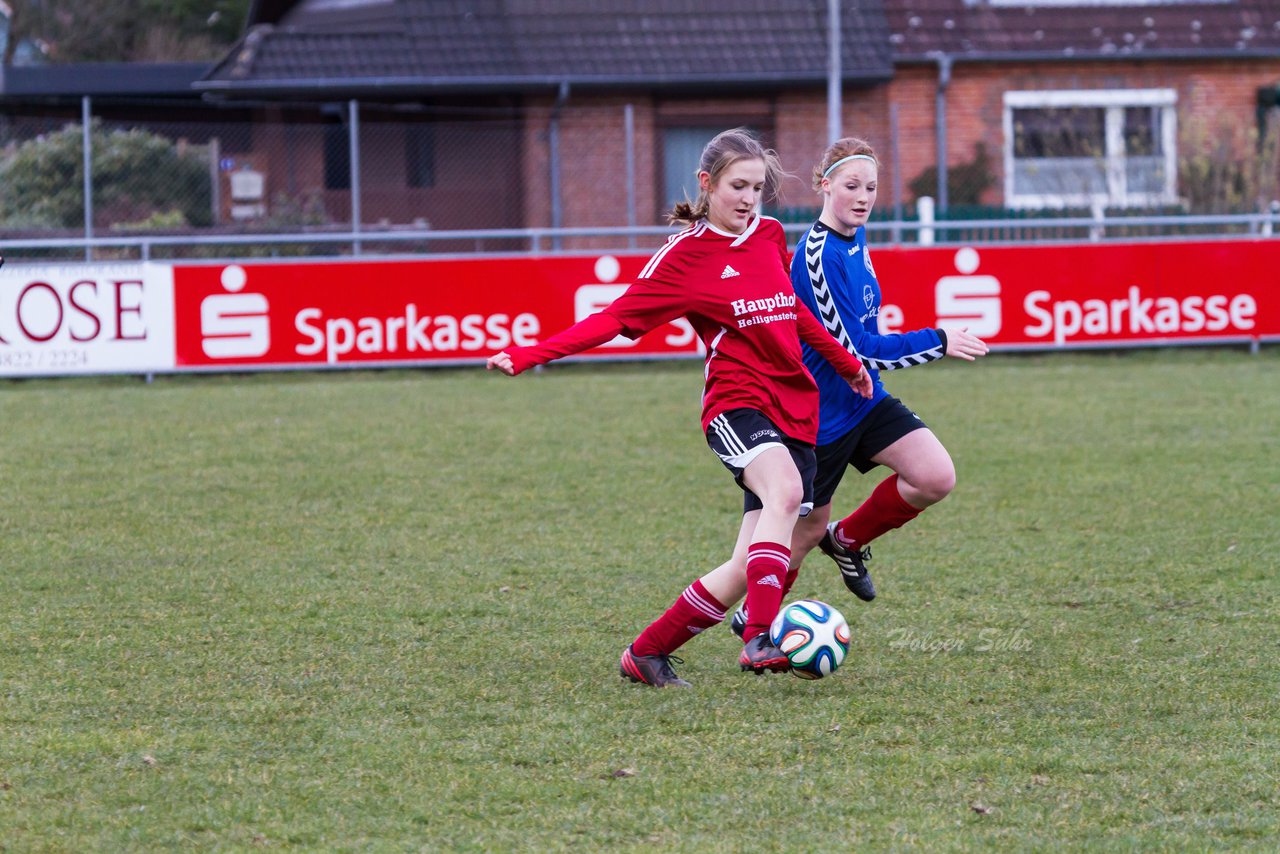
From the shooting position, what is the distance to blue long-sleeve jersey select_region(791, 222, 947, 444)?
549 cm

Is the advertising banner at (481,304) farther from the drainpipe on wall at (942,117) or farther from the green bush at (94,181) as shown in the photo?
the drainpipe on wall at (942,117)

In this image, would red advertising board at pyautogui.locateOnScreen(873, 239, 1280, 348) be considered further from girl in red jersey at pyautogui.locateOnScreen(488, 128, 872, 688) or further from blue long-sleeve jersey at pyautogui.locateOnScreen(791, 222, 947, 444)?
girl in red jersey at pyautogui.locateOnScreen(488, 128, 872, 688)

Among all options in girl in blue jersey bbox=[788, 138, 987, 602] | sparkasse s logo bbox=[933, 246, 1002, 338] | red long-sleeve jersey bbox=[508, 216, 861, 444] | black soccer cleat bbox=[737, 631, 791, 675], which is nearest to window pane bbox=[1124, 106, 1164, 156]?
sparkasse s logo bbox=[933, 246, 1002, 338]

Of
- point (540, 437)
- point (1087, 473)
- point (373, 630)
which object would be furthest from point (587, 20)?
point (373, 630)

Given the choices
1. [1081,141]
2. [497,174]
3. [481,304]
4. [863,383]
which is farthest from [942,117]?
[863,383]

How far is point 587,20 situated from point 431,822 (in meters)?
20.0

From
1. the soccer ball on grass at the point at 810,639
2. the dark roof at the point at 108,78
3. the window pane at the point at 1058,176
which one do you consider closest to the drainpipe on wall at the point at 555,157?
the window pane at the point at 1058,176

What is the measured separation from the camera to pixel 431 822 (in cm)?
384

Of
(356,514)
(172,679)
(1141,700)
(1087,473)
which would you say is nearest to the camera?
(1141,700)

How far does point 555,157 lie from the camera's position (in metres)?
20.6

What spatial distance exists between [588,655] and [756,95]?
18285 millimetres

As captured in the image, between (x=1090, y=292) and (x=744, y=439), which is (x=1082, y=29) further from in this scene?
(x=744, y=439)

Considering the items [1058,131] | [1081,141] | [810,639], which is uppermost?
[1058,131]

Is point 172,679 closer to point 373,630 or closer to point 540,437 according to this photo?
point 373,630
